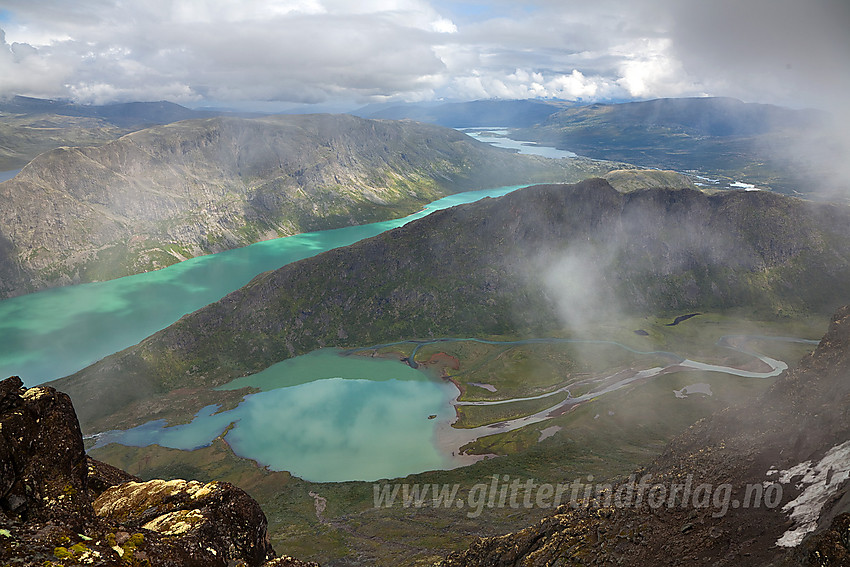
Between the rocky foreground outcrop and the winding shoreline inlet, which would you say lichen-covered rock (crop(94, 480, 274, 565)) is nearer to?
the rocky foreground outcrop

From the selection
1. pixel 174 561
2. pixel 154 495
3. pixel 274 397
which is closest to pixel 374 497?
pixel 274 397

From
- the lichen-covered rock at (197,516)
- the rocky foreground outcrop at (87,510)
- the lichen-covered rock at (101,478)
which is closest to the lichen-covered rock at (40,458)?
the rocky foreground outcrop at (87,510)

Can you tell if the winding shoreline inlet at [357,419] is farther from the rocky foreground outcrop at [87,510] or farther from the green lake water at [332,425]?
the rocky foreground outcrop at [87,510]

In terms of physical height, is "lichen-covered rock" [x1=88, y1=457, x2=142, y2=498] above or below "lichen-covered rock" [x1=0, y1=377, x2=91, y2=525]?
below

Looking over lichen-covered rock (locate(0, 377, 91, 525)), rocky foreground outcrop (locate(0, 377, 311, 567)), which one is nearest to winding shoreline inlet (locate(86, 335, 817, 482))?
rocky foreground outcrop (locate(0, 377, 311, 567))

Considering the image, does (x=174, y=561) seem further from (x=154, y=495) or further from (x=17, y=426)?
(x=17, y=426)
